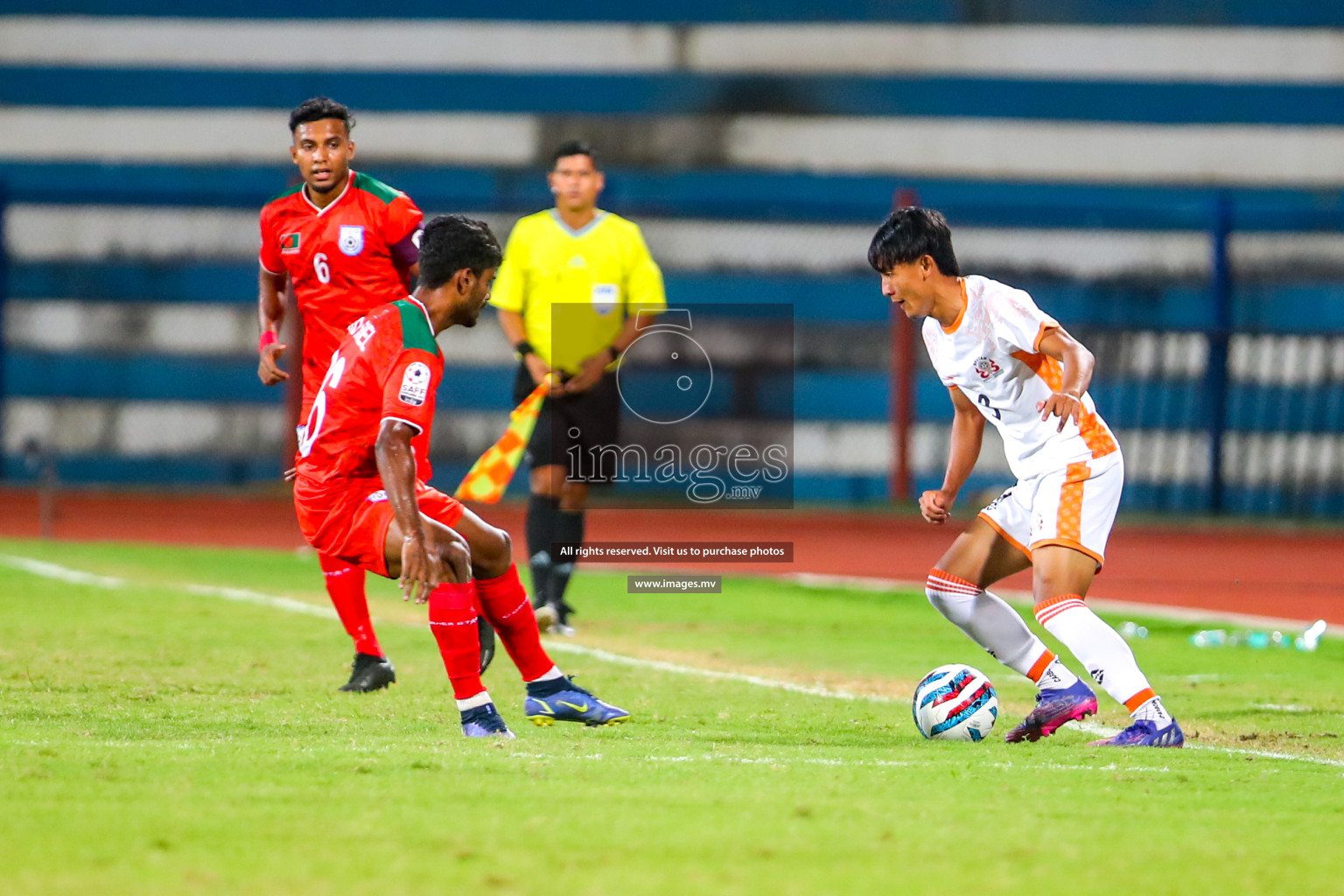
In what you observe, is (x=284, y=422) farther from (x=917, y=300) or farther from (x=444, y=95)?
(x=917, y=300)

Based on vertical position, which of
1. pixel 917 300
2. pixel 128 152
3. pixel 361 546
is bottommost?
pixel 361 546

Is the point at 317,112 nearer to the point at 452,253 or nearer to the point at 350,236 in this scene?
the point at 350,236

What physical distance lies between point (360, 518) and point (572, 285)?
3471mm

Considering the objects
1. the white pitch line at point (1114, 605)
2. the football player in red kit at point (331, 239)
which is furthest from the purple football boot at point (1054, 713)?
the white pitch line at point (1114, 605)

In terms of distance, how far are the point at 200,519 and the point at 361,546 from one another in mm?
10555

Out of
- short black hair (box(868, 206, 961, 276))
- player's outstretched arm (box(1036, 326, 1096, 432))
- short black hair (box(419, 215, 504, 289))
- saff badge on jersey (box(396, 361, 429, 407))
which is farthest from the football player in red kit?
player's outstretched arm (box(1036, 326, 1096, 432))

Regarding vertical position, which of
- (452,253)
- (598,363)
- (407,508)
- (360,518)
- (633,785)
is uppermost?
(452,253)

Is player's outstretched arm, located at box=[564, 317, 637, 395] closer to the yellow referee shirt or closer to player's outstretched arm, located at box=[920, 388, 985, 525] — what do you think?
the yellow referee shirt

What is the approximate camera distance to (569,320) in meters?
8.91

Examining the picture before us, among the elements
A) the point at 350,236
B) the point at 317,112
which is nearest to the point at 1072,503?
the point at 350,236

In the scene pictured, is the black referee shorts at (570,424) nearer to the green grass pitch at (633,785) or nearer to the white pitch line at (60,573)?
the green grass pitch at (633,785)

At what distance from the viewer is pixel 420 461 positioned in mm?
5902

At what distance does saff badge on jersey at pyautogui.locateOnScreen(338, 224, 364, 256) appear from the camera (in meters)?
7.04

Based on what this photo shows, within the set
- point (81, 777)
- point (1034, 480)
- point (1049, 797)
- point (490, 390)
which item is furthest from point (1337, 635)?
point (490, 390)
